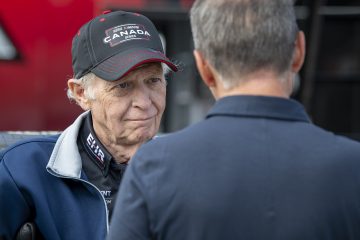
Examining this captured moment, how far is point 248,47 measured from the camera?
4.57 ft

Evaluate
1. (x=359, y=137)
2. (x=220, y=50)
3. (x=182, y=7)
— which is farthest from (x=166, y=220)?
(x=359, y=137)

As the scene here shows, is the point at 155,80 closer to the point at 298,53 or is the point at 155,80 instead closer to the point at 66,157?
the point at 66,157

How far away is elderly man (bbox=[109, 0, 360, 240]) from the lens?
1.35 meters

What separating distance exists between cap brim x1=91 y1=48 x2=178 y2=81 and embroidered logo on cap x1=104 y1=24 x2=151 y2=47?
0.05m

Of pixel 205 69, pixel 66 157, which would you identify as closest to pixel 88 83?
pixel 66 157

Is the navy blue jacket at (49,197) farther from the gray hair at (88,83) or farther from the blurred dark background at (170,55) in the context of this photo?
the blurred dark background at (170,55)

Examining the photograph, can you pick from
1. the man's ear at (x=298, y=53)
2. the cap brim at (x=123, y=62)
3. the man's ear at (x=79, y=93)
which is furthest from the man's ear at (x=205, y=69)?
the man's ear at (x=79, y=93)

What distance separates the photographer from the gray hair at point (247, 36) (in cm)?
139

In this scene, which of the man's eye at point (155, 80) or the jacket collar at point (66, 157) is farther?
the man's eye at point (155, 80)

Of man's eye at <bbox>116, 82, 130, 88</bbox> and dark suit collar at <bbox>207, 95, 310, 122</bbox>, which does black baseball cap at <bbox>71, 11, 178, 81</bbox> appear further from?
dark suit collar at <bbox>207, 95, 310, 122</bbox>

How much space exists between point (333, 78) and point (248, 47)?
4218mm

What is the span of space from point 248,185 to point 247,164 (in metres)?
0.04

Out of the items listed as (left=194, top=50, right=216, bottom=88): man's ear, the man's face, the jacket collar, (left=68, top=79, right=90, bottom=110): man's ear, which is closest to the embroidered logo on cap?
the man's face

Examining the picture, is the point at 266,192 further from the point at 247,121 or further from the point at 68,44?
the point at 68,44
